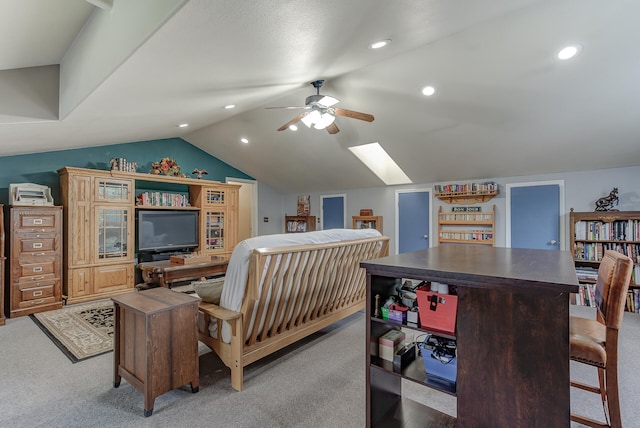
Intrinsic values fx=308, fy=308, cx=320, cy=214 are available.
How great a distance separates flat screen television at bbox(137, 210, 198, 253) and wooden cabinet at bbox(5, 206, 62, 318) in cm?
125

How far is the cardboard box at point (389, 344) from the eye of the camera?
60.3 inches

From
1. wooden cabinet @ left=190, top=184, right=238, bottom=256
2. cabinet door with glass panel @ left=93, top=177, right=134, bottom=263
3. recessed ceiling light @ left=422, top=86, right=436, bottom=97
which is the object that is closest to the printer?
cabinet door with glass panel @ left=93, top=177, right=134, bottom=263

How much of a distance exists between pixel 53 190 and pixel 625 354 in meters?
7.39

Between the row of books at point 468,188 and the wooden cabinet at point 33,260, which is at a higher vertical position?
the row of books at point 468,188

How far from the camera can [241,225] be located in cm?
832

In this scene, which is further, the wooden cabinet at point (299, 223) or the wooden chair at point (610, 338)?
the wooden cabinet at point (299, 223)

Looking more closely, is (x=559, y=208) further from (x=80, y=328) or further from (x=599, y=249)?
(x=80, y=328)

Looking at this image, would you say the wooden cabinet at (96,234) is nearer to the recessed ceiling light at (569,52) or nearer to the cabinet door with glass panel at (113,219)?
the cabinet door with glass panel at (113,219)

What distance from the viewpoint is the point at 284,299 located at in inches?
99.9

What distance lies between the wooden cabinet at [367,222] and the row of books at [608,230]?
330 cm

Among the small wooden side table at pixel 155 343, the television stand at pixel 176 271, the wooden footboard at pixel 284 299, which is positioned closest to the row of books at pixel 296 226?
the television stand at pixel 176 271

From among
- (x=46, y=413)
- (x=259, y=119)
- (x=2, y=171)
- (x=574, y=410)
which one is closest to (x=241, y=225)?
(x=259, y=119)

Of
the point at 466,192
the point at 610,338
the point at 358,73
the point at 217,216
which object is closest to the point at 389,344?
the point at 610,338

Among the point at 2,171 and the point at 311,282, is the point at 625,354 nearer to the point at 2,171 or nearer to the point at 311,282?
the point at 311,282
